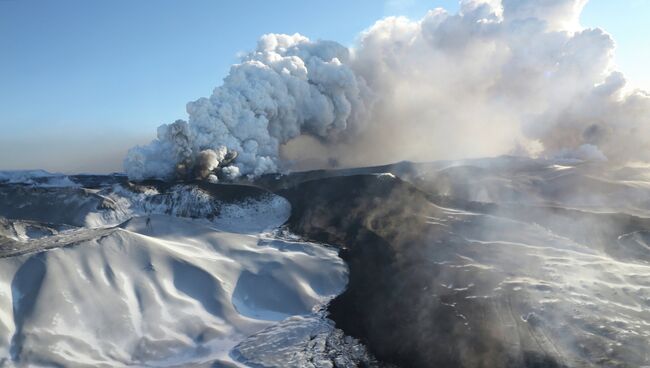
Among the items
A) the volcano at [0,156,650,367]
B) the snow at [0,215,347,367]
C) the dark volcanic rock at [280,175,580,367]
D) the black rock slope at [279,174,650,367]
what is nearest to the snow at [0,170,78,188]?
the volcano at [0,156,650,367]

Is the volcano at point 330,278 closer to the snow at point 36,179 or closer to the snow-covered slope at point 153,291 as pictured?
the snow-covered slope at point 153,291

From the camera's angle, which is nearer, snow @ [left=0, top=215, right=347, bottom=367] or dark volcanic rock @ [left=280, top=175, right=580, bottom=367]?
dark volcanic rock @ [left=280, top=175, right=580, bottom=367]

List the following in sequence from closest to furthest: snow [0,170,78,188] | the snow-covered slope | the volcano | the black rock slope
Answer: the black rock slope < the volcano < the snow-covered slope < snow [0,170,78,188]

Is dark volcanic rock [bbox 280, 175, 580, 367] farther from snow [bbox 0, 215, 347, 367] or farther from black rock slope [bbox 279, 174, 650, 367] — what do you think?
snow [bbox 0, 215, 347, 367]

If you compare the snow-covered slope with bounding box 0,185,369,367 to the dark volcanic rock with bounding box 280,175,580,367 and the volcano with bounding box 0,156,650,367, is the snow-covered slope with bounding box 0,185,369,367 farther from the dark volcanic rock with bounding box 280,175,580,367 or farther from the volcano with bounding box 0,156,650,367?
the dark volcanic rock with bounding box 280,175,580,367

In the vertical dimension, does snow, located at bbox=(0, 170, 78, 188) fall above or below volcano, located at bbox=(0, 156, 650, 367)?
above

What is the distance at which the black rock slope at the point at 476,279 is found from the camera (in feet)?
98.6

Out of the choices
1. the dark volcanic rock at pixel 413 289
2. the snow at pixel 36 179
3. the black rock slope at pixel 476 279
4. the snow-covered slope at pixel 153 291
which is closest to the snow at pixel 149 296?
the snow-covered slope at pixel 153 291

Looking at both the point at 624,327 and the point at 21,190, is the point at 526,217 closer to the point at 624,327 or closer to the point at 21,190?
the point at 624,327

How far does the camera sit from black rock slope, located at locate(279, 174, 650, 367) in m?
30.1

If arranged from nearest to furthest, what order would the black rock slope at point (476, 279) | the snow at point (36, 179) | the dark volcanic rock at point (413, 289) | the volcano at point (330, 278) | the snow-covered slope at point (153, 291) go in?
1. the black rock slope at point (476, 279)
2. the dark volcanic rock at point (413, 289)
3. the volcano at point (330, 278)
4. the snow-covered slope at point (153, 291)
5. the snow at point (36, 179)

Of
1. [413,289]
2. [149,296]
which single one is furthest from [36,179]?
[413,289]

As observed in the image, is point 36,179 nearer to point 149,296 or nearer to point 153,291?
point 153,291

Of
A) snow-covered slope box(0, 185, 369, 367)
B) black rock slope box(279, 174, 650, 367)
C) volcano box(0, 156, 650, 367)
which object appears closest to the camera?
black rock slope box(279, 174, 650, 367)
